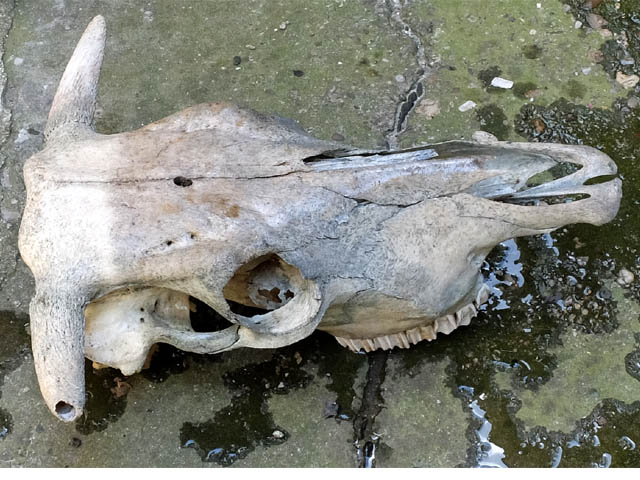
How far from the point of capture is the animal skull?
2.39 meters

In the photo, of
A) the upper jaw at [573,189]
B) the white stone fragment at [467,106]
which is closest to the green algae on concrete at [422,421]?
the upper jaw at [573,189]

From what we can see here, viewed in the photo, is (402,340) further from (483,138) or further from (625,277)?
(625,277)

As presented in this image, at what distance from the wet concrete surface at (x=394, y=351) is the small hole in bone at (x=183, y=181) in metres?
0.93

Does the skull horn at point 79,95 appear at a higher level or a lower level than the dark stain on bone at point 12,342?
higher

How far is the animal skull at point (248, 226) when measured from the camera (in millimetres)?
2391

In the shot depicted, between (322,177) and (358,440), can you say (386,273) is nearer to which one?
(322,177)

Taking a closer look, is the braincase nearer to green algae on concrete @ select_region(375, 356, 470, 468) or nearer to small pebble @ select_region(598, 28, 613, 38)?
green algae on concrete @ select_region(375, 356, 470, 468)

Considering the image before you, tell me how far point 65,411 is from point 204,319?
91cm

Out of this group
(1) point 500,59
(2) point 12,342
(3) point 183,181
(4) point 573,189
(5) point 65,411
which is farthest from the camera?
(1) point 500,59

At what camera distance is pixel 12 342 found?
10.5 ft

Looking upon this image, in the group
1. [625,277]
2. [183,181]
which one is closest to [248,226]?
[183,181]

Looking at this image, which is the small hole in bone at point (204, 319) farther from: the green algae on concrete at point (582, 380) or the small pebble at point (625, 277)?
the small pebble at point (625, 277)

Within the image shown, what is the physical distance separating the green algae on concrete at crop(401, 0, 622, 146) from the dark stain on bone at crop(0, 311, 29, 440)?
6.06 feet

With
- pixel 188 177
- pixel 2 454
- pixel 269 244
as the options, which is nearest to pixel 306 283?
pixel 269 244
